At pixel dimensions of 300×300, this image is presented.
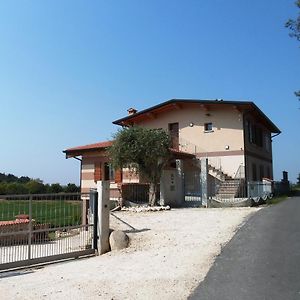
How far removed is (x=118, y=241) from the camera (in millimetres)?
10953

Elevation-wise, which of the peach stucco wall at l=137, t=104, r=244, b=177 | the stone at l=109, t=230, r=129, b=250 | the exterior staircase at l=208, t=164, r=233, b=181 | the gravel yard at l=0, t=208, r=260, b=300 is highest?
the peach stucco wall at l=137, t=104, r=244, b=177

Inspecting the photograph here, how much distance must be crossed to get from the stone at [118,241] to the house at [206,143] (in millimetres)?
13964

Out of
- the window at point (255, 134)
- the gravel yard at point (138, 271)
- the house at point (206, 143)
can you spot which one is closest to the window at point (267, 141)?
the window at point (255, 134)

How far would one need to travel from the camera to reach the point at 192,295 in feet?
20.7

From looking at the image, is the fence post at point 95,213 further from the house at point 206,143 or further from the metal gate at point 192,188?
the house at point 206,143

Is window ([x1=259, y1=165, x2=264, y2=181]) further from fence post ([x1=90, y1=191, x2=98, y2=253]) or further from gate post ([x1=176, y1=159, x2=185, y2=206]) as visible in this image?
fence post ([x1=90, y1=191, x2=98, y2=253])

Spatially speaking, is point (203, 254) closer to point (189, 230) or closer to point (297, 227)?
point (189, 230)

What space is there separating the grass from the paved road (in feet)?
→ 13.6

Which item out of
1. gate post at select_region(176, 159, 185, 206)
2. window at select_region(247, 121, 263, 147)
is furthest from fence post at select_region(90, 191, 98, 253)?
window at select_region(247, 121, 263, 147)

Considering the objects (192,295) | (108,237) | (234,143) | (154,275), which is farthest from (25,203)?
(234,143)

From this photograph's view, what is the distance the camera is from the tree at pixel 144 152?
20.8 meters

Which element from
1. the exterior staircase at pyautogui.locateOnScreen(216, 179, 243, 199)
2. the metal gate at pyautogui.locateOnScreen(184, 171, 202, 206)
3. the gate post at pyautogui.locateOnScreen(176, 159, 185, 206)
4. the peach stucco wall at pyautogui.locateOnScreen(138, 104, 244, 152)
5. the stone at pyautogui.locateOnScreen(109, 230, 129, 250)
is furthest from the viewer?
the peach stucco wall at pyautogui.locateOnScreen(138, 104, 244, 152)

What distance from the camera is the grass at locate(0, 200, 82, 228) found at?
9789 millimetres

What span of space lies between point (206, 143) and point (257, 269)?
2332cm
